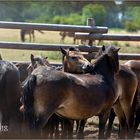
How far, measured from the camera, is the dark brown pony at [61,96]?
237 inches

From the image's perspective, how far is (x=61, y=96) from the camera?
6.11m

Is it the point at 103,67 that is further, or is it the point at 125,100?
the point at 125,100

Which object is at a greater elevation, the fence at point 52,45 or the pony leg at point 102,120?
the fence at point 52,45

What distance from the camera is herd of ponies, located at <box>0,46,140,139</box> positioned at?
6.09 m

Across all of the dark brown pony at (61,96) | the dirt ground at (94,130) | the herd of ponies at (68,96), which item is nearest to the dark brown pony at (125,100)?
the herd of ponies at (68,96)

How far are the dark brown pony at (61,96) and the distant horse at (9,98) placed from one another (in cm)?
72

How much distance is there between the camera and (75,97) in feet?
20.6

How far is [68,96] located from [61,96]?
0.13 m

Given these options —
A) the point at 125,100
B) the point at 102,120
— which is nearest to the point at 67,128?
the point at 102,120

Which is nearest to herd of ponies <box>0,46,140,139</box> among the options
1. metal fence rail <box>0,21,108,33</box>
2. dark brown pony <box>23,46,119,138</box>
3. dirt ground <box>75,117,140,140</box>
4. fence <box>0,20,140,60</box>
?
dark brown pony <box>23,46,119,138</box>

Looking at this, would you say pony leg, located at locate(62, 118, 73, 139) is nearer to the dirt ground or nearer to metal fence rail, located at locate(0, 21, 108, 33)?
the dirt ground

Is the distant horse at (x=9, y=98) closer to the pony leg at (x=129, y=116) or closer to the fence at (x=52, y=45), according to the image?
the pony leg at (x=129, y=116)

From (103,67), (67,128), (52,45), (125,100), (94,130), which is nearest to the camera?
(67,128)

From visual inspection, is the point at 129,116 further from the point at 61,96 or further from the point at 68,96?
the point at 61,96
